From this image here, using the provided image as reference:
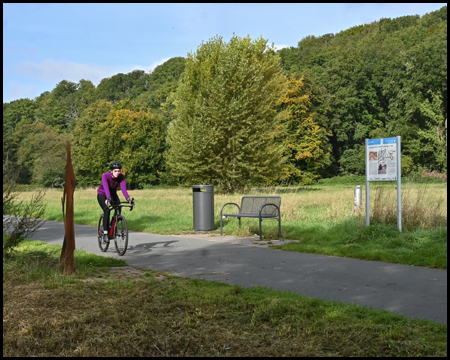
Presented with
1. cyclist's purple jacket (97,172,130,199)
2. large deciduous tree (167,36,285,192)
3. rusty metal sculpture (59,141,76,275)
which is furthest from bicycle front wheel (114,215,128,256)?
large deciduous tree (167,36,285,192)

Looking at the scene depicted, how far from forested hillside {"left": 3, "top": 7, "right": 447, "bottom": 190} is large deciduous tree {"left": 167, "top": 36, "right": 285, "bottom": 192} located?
10.8 m

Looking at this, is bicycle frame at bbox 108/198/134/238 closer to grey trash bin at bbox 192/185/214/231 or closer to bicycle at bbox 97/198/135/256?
bicycle at bbox 97/198/135/256

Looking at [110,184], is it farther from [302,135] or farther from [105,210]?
[302,135]

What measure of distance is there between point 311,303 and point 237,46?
33.1 metres

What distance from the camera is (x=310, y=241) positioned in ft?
35.7

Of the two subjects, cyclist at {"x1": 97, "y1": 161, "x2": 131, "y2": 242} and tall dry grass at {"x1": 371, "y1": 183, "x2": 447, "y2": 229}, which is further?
tall dry grass at {"x1": 371, "y1": 183, "x2": 447, "y2": 229}

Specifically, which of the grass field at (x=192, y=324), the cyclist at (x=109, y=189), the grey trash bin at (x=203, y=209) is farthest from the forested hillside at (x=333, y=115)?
the grass field at (x=192, y=324)

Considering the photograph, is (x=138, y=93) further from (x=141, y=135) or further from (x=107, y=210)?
(x=107, y=210)

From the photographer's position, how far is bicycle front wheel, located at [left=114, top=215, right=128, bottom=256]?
9.61 m

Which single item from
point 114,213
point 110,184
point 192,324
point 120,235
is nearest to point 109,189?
point 110,184

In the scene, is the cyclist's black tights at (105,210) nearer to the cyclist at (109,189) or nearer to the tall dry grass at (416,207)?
the cyclist at (109,189)

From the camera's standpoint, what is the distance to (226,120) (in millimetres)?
33719

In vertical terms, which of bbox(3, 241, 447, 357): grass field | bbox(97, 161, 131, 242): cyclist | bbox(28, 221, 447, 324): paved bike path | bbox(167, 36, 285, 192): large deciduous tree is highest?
bbox(167, 36, 285, 192): large deciduous tree

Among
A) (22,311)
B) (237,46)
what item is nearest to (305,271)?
(22,311)
